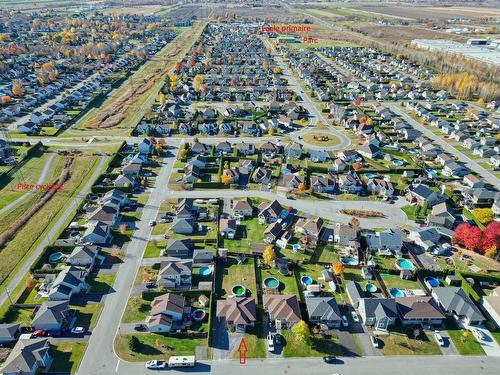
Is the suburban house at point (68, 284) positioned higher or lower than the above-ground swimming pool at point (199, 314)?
higher

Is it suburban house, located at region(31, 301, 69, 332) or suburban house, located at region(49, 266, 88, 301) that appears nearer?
suburban house, located at region(31, 301, 69, 332)

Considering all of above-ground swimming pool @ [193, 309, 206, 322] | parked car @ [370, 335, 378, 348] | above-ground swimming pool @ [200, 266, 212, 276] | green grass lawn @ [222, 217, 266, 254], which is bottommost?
parked car @ [370, 335, 378, 348]

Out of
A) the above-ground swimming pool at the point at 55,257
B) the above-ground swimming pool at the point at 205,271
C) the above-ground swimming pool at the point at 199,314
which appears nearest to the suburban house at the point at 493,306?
the above-ground swimming pool at the point at 199,314

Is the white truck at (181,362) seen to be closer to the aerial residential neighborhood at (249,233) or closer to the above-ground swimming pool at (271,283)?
the aerial residential neighborhood at (249,233)

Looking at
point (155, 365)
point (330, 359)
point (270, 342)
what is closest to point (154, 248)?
point (155, 365)

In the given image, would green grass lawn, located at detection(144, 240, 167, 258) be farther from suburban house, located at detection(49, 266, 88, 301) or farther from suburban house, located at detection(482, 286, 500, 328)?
suburban house, located at detection(482, 286, 500, 328)

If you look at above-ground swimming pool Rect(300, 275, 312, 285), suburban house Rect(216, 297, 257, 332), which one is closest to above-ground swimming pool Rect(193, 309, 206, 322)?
suburban house Rect(216, 297, 257, 332)

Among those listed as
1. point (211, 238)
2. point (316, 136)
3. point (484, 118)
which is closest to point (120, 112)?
point (316, 136)
